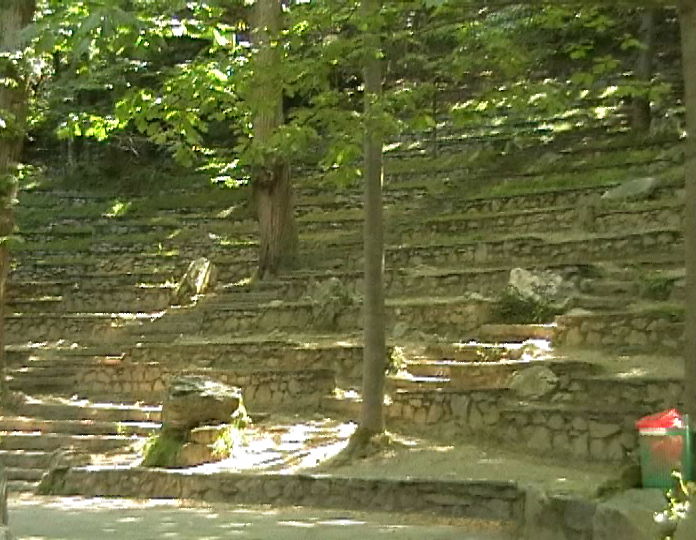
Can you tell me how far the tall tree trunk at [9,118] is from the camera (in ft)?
32.1

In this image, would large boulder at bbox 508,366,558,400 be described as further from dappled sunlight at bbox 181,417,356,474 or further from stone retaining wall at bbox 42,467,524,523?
stone retaining wall at bbox 42,467,524,523

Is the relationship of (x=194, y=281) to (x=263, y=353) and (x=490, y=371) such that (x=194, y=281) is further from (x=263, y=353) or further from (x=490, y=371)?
(x=490, y=371)

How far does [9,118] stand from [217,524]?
15.8 ft

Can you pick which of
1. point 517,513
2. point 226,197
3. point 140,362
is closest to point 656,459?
point 517,513

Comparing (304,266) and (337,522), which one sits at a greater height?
(304,266)

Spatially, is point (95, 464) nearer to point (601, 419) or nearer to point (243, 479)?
point (243, 479)

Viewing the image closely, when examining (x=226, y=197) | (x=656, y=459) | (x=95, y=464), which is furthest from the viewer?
(x=226, y=197)

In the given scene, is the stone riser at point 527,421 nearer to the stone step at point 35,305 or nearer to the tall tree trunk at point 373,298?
the tall tree trunk at point 373,298

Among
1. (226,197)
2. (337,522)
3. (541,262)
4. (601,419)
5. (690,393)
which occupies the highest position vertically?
(226,197)

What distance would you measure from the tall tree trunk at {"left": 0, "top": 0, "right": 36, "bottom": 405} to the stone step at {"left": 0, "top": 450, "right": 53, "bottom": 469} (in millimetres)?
1668

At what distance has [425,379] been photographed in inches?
414

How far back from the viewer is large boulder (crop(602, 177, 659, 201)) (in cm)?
1502

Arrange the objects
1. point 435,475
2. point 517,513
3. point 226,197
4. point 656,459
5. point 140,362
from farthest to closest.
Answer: point 226,197, point 140,362, point 435,475, point 517,513, point 656,459

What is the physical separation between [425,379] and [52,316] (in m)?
8.30
